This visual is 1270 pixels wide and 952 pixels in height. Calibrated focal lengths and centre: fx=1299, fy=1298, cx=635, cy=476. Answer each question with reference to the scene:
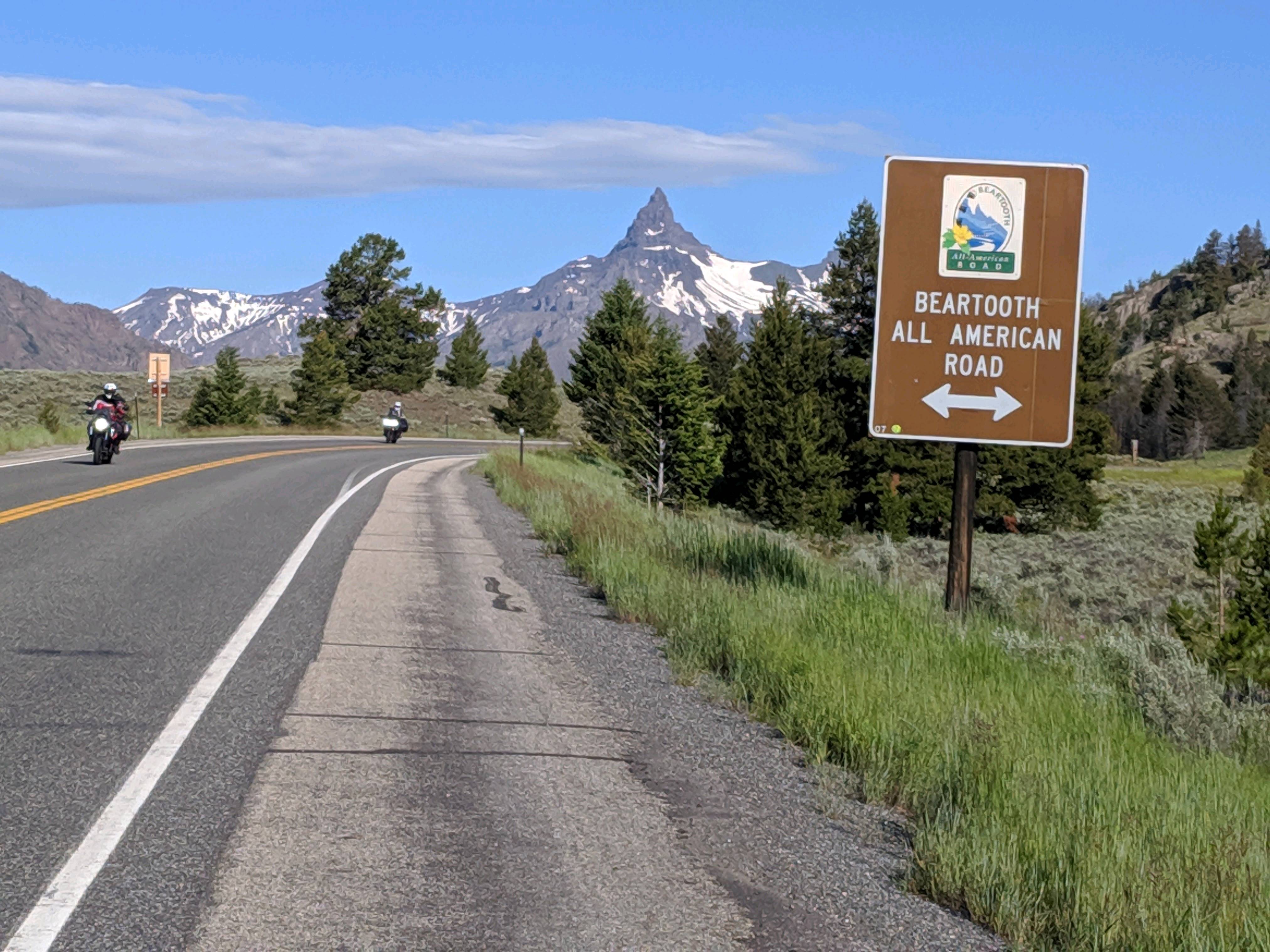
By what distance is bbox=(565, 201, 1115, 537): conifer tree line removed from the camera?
2127 inches

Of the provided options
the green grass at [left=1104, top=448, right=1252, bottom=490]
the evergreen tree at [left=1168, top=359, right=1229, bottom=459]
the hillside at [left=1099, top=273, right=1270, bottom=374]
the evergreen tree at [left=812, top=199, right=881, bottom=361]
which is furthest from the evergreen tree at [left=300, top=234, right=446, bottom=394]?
the hillside at [left=1099, top=273, right=1270, bottom=374]

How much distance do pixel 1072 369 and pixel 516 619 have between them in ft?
15.6

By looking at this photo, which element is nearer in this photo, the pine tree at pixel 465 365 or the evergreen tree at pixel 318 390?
the evergreen tree at pixel 318 390

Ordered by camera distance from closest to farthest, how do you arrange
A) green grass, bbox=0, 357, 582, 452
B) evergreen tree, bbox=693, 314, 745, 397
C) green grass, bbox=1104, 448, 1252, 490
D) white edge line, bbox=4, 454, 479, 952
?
white edge line, bbox=4, 454, 479, 952
green grass, bbox=0, 357, 582, 452
green grass, bbox=1104, 448, 1252, 490
evergreen tree, bbox=693, 314, 745, 397

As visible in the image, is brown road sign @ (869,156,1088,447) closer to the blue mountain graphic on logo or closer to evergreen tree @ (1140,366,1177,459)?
the blue mountain graphic on logo

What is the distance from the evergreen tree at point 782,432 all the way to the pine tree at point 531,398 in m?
20.5

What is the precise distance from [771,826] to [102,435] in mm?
22665

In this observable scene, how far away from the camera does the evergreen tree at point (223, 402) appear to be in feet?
198

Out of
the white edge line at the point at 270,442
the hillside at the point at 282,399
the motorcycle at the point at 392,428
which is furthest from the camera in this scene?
the hillside at the point at 282,399

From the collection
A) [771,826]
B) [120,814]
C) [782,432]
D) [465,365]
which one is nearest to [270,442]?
[782,432]

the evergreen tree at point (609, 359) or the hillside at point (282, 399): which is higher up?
the evergreen tree at point (609, 359)

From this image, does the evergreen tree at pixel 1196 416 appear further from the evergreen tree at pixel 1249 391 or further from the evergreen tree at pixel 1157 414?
the evergreen tree at pixel 1157 414

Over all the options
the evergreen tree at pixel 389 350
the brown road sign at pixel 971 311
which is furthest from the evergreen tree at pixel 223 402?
the brown road sign at pixel 971 311

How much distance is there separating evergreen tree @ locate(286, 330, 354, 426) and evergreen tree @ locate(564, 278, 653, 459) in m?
12.9
